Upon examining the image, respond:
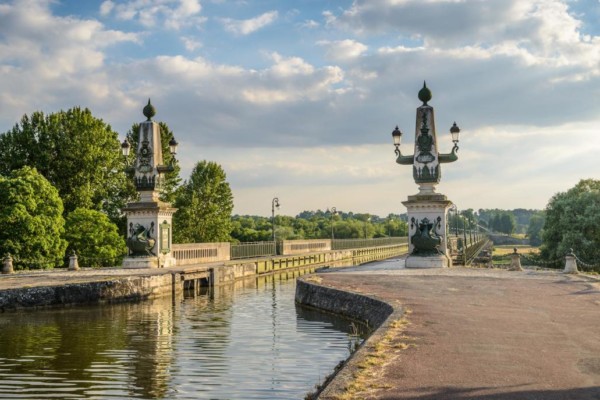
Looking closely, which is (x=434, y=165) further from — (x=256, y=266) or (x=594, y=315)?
(x=256, y=266)

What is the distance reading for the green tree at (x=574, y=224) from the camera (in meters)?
45.4

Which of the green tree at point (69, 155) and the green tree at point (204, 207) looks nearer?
the green tree at point (69, 155)

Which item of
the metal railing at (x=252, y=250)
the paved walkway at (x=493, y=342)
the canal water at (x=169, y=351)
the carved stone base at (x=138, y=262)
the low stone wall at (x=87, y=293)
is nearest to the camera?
the paved walkway at (x=493, y=342)

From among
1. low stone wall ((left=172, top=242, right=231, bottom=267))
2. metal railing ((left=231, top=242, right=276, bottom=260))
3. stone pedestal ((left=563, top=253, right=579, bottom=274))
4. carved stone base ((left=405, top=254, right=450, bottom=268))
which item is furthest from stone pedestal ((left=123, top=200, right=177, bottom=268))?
stone pedestal ((left=563, top=253, right=579, bottom=274))

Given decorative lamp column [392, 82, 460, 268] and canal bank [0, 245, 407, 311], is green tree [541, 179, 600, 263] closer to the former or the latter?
decorative lamp column [392, 82, 460, 268]

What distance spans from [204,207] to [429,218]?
37712 mm

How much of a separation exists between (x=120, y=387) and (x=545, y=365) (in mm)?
7823

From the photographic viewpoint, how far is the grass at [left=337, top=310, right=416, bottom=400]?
892cm

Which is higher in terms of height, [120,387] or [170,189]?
[170,189]

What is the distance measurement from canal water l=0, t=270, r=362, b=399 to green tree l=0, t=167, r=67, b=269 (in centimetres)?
1743

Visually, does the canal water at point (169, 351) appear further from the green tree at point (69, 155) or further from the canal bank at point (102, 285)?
the green tree at point (69, 155)

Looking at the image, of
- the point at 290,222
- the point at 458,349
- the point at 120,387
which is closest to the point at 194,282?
the point at 120,387

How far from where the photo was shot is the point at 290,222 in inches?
5773

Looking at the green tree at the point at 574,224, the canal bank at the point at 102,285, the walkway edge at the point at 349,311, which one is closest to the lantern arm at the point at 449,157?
the walkway edge at the point at 349,311
